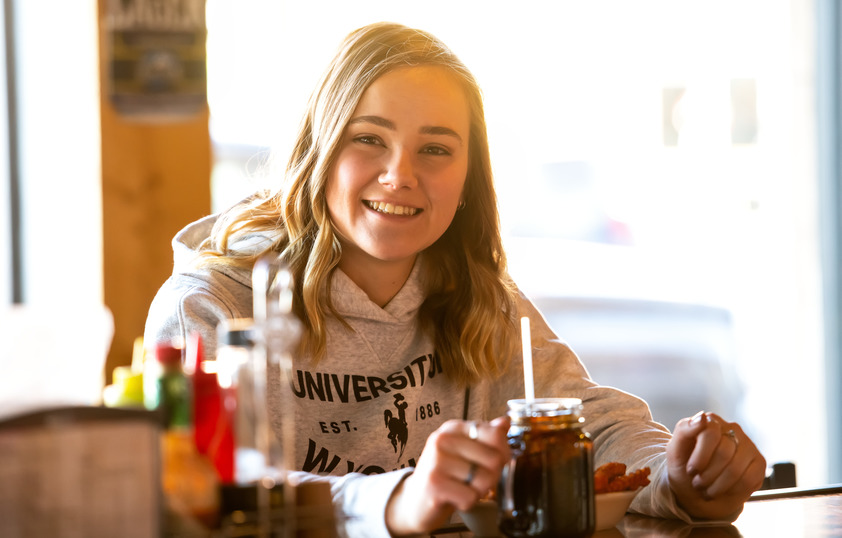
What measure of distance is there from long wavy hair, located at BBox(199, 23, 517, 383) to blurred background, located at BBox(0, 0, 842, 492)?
990mm

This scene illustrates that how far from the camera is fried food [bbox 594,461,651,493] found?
103 centimetres

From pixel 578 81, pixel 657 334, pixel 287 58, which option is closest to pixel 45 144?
pixel 287 58

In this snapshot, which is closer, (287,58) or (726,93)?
(287,58)

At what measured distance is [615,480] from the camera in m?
1.04

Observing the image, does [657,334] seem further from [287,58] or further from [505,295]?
[505,295]

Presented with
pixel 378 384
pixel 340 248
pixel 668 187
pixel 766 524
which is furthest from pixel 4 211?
pixel 668 187

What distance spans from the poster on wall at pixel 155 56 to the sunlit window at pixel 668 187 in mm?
1060

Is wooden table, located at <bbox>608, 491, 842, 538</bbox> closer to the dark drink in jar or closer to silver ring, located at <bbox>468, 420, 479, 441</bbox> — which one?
the dark drink in jar

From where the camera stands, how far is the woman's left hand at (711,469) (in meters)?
1.09

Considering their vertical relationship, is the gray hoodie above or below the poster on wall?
below

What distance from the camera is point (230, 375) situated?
740mm

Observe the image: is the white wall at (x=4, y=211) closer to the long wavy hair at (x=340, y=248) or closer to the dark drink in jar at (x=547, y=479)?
the long wavy hair at (x=340, y=248)

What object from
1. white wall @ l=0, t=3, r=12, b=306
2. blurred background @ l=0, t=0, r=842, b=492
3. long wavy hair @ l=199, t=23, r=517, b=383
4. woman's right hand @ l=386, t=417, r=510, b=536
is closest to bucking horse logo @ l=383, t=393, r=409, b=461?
long wavy hair @ l=199, t=23, r=517, b=383

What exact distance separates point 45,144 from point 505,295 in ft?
3.15
